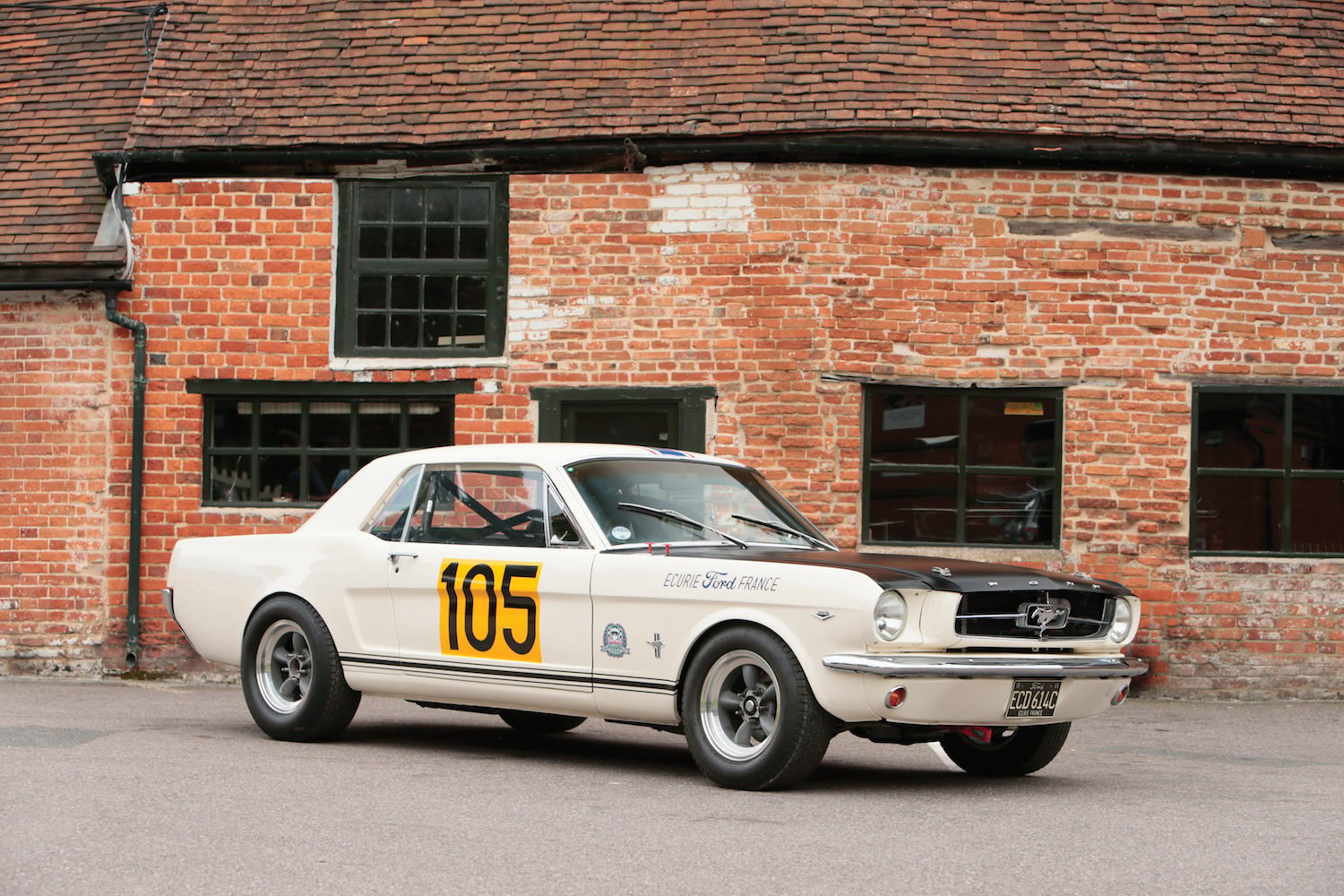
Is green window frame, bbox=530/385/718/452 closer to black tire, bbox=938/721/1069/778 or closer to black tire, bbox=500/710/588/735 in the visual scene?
black tire, bbox=500/710/588/735

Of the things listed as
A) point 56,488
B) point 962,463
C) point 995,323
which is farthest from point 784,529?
point 56,488

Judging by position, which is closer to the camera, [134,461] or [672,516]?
[672,516]

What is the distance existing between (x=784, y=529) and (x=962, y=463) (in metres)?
4.88

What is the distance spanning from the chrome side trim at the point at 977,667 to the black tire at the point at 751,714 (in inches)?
9.0

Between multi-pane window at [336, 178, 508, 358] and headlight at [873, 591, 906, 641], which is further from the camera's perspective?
multi-pane window at [336, 178, 508, 358]

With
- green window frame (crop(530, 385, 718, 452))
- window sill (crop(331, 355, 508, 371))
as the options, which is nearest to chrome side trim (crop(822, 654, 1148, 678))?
green window frame (crop(530, 385, 718, 452))

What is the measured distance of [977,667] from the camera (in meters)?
7.15

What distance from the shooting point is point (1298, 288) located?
13211 millimetres

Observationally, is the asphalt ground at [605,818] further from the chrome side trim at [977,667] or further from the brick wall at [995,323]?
the brick wall at [995,323]

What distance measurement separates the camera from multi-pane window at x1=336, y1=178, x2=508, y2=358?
13.6 metres

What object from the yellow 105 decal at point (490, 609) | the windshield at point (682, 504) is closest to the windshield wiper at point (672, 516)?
the windshield at point (682, 504)

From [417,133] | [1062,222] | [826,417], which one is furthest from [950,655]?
[417,133]

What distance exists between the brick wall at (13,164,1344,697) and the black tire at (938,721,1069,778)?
4.70 metres

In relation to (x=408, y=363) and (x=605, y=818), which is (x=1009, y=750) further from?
(x=408, y=363)
